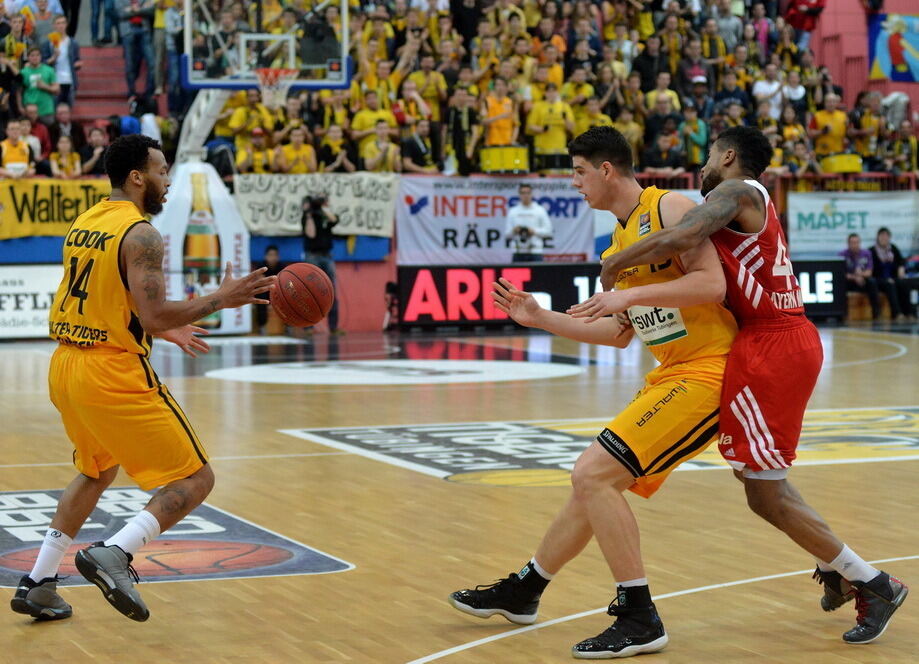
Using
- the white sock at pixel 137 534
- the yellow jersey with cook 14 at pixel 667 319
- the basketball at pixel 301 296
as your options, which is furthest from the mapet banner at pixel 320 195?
the yellow jersey with cook 14 at pixel 667 319

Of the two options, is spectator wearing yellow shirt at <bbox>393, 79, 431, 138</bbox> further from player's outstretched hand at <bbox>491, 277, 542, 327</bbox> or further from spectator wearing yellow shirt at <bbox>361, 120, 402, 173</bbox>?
player's outstretched hand at <bbox>491, 277, 542, 327</bbox>

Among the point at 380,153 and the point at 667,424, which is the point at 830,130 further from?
the point at 667,424

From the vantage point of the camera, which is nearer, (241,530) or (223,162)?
(241,530)

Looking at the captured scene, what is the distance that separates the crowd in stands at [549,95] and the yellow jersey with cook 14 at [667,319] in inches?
608

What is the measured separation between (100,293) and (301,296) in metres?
1.23

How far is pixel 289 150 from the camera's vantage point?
75.4 feet

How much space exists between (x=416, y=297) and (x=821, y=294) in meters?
7.57

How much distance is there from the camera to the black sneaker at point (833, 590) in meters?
5.96

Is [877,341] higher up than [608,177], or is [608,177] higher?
[608,177]

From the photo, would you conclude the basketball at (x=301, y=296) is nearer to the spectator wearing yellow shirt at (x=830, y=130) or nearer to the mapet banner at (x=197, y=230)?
the mapet banner at (x=197, y=230)

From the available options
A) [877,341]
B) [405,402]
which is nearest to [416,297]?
[877,341]

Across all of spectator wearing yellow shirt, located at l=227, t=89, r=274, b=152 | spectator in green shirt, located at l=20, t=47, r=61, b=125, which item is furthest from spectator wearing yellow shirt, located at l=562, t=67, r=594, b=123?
spectator in green shirt, located at l=20, t=47, r=61, b=125

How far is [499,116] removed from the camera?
24.1 m

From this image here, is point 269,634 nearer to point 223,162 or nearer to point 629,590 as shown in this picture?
point 629,590
